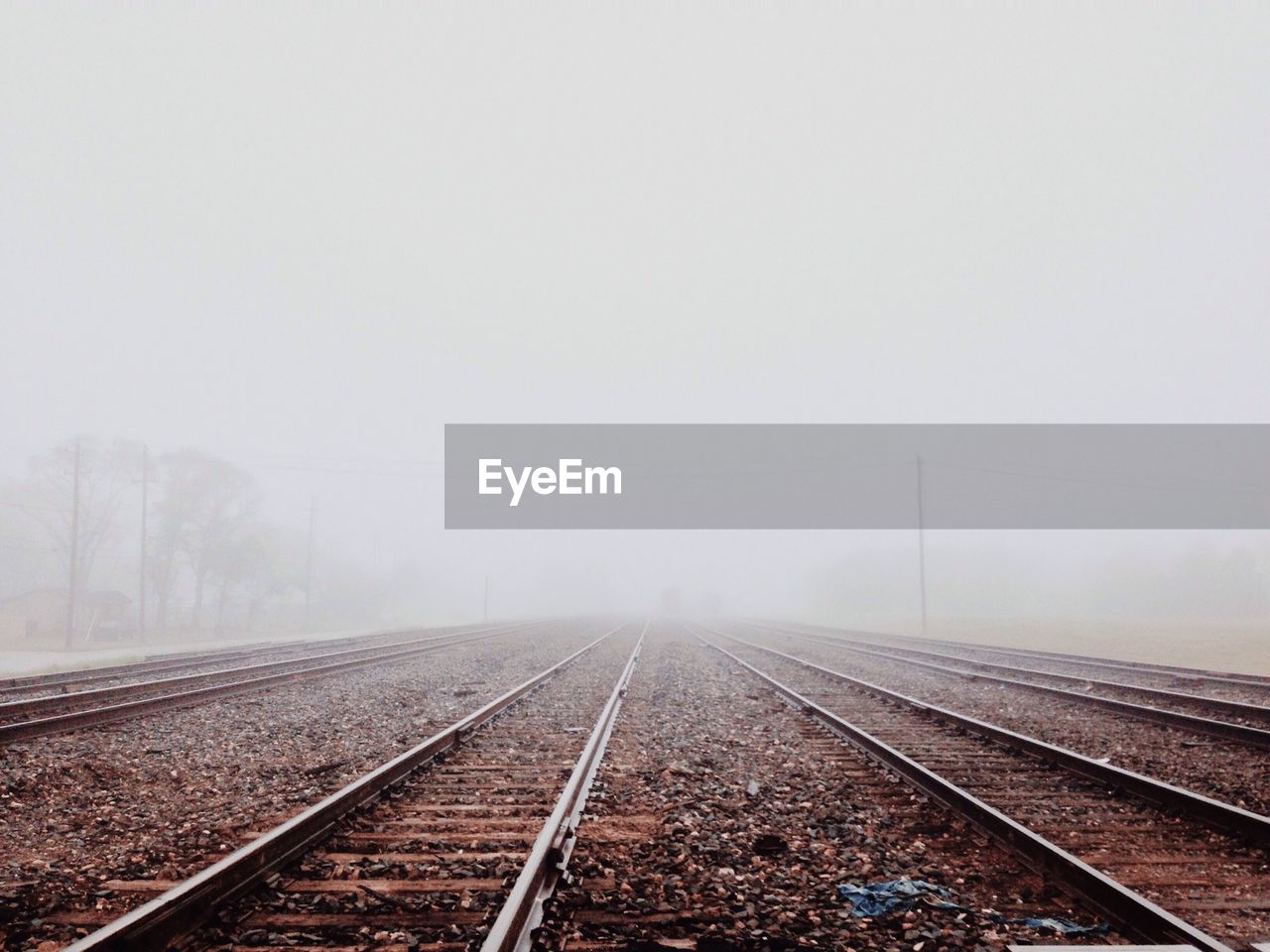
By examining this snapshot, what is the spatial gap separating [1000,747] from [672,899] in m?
6.27

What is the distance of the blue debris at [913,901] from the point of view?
4.05 meters

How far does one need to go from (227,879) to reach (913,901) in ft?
13.7

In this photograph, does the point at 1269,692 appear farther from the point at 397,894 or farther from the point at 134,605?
the point at 134,605

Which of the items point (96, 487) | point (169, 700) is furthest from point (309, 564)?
point (169, 700)

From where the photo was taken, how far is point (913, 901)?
443 cm

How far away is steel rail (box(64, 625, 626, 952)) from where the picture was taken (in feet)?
11.5

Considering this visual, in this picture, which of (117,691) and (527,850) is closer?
(527,850)

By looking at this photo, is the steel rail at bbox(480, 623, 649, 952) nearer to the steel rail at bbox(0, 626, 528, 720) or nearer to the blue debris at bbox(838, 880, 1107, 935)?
the blue debris at bbox(838, 880, 1107, 935)

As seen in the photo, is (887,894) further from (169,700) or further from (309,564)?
(309,564)

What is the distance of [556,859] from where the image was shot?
488 cm

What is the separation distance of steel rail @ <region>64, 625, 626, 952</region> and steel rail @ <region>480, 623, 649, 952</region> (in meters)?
1.63

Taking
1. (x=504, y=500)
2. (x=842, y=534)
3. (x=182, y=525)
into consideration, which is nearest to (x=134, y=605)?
(x=182, y=525)

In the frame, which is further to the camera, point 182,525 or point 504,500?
point 504,500

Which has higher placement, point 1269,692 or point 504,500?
point 504,500
